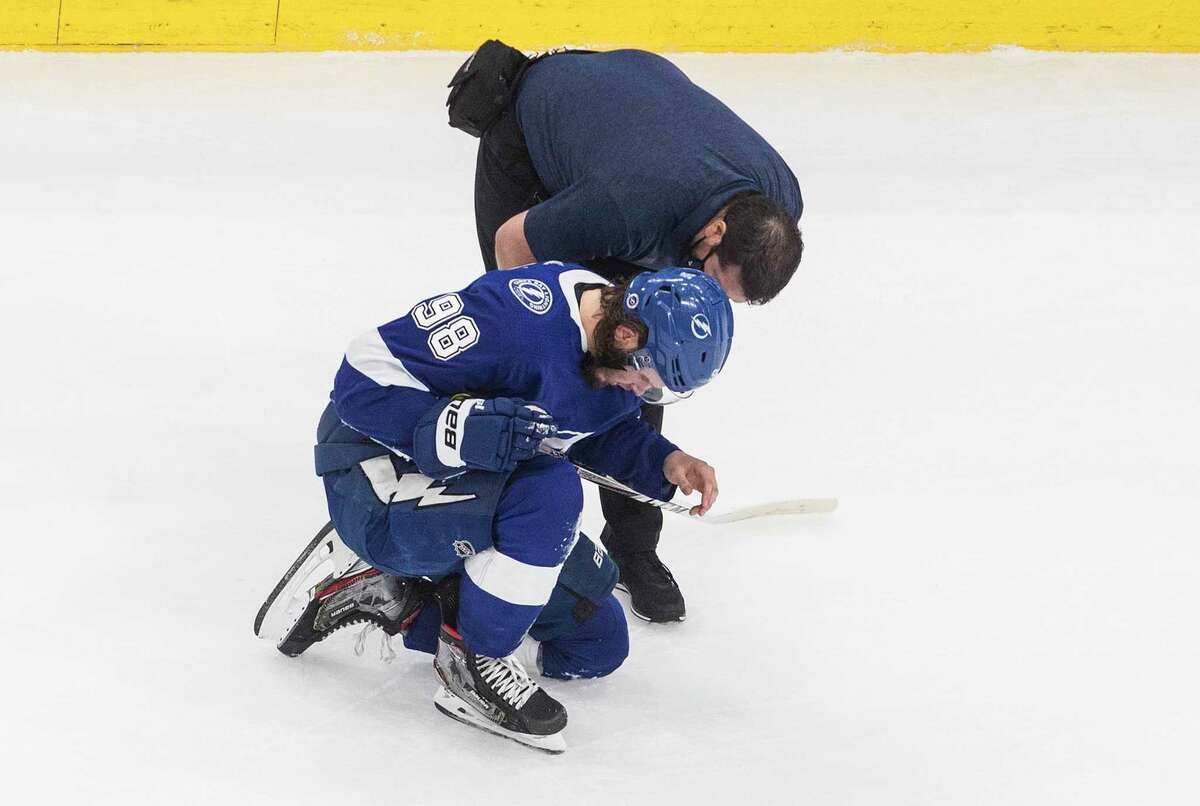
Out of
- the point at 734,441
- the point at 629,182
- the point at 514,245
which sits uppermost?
the point at 629,182

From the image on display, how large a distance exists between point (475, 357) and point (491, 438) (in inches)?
5.5

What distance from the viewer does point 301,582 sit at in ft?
7.32

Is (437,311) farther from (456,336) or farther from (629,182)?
(629,182)

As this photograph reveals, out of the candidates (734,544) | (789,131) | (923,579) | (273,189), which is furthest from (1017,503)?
(273,189)

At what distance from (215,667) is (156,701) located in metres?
0.12

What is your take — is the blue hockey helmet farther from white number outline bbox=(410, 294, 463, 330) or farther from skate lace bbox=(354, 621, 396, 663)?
skate lace bbox=(354, 621, 396, 663)

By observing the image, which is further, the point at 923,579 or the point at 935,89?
the point at 935,89

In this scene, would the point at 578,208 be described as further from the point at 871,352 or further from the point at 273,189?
the point at 273,189

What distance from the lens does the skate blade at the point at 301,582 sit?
7.28 feet

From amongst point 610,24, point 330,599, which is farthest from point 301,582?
point 610,24

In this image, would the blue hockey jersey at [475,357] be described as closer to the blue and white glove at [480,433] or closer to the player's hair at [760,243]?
the blue and white glove at [480,433]

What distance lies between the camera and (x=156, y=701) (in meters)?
2.10

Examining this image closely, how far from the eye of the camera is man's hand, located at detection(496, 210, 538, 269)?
224 centimetres

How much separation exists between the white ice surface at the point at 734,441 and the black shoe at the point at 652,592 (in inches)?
1.5
